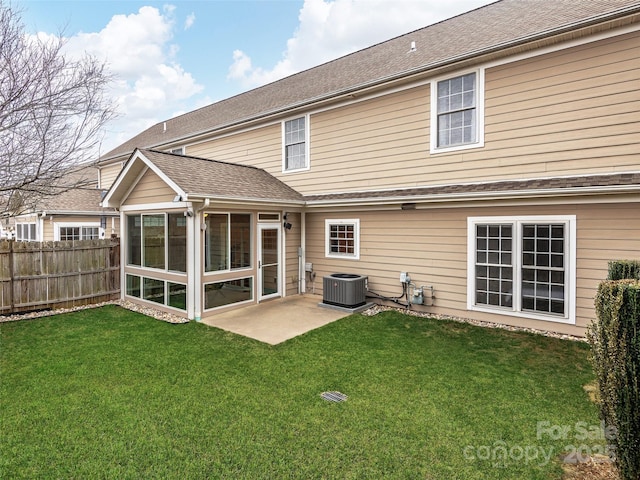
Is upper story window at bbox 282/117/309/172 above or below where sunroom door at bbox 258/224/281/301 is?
above

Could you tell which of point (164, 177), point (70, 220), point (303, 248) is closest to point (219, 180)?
point (164, 177)

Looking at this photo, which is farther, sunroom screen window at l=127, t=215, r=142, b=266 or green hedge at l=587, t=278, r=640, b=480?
sunroom screen window at l=127, t=215, r=142, b=266

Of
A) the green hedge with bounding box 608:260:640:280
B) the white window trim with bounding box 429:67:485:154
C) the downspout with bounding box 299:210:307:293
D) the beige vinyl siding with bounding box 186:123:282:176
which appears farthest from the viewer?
the beige vinyl siding with bounding box 186:123:282:176

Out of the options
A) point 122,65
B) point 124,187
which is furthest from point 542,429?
point 122,65

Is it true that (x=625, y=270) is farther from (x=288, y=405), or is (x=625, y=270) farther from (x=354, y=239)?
(x=354, y=239)

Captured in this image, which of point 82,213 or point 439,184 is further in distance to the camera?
point 82,213

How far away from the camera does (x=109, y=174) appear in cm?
1803

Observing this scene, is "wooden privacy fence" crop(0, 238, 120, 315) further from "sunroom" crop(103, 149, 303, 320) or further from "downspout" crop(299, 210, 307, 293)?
"downspout" crop(299, 210, 307, 293)

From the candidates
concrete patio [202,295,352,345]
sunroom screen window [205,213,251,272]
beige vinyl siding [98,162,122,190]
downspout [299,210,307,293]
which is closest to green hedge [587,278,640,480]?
concrete patio [202,295,352,345]

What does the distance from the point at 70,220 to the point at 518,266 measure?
1586 cm

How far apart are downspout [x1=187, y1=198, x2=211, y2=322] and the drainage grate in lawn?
4.29 m

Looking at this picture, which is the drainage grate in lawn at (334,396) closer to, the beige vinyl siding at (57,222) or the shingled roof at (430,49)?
the shingled roof at (430,49)

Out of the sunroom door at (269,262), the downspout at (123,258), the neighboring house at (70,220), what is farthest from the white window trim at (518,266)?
the neighboring house at (70,220)

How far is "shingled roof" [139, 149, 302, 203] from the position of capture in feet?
24.7
